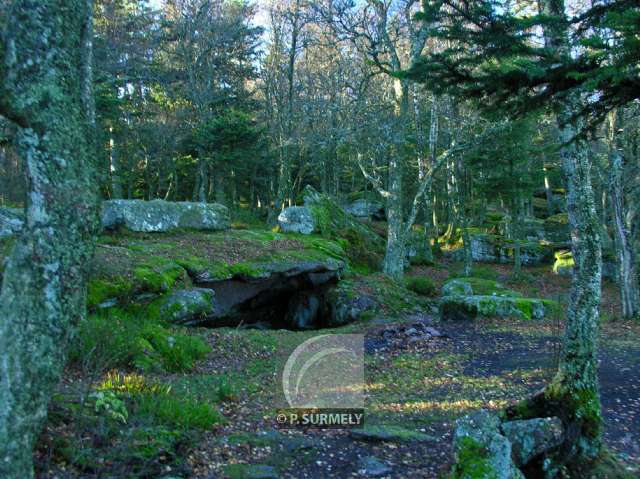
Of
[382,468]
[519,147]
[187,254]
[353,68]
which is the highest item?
[353,68]

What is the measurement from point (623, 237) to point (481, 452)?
39.0 ft

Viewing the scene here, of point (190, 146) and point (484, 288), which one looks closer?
point (484, 288)

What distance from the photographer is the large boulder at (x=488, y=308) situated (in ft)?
Result: 38.8

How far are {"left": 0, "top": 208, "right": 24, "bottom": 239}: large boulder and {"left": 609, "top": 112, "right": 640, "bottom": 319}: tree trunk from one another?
45.4ft

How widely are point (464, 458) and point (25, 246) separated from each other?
334 cm

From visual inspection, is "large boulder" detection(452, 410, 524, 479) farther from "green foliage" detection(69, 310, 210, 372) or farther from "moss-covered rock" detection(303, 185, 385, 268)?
"moss-covered rock" detection(303, 185, 385, 268)

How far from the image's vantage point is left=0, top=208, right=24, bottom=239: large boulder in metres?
8.26

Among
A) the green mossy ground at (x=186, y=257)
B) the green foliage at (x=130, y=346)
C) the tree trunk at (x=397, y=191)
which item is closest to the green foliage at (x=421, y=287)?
the tree trunk at (x=397, y=191)

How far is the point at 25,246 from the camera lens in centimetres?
261

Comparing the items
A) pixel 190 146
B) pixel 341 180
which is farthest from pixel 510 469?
pixel 341 180

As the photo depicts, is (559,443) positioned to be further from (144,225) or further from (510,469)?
(144,225)

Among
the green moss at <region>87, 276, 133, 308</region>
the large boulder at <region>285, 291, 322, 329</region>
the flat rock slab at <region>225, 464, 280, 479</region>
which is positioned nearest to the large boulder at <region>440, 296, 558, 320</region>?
the large boulder at <region>285, 291, 322, 329</region>

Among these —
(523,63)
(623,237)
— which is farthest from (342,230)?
(523,63)

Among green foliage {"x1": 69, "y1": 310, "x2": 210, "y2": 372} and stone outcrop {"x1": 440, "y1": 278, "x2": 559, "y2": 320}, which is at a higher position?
green foliage {"x1": 69, "y1": 310, "x2": 210, "y2": 372}
